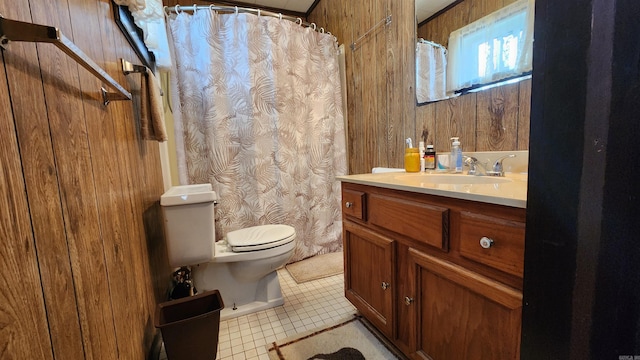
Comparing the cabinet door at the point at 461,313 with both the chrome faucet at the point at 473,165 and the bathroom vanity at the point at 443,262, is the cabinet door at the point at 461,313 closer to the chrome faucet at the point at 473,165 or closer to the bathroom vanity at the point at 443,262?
the bathroom vanity at the point at 443,262

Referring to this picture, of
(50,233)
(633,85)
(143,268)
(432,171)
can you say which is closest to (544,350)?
(633,85)

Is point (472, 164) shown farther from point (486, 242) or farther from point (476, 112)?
point (486, 242)

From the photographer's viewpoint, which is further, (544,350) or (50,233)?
(50,233)

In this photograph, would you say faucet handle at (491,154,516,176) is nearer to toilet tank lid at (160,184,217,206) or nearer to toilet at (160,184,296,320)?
toilet at (160,184,296,320)

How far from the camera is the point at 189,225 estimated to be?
1333 mm

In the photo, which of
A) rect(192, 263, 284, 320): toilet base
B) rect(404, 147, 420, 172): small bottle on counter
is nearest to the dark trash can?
rect(192, 263, 284, 320): toilet base

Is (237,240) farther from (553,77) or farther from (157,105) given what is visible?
(553,77)

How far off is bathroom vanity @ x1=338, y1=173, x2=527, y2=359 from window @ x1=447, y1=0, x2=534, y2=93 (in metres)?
0.46

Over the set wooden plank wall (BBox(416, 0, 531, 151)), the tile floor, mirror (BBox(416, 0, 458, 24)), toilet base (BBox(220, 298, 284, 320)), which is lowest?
the tile floor

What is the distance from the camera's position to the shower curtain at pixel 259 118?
1.86 meters

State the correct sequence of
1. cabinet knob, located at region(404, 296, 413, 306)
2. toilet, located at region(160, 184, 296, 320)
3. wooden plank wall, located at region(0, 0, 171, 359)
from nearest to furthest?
wooden plank wall, located at region(0, 0, 171, 359) < cabinet knob, located at region(404, 296, 413, 306) < toilet, located at region(160, 184, 296, 320)

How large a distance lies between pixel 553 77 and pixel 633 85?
0.25 feet

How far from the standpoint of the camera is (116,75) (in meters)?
1.01

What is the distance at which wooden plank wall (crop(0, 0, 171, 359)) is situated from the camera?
17.7 inches
